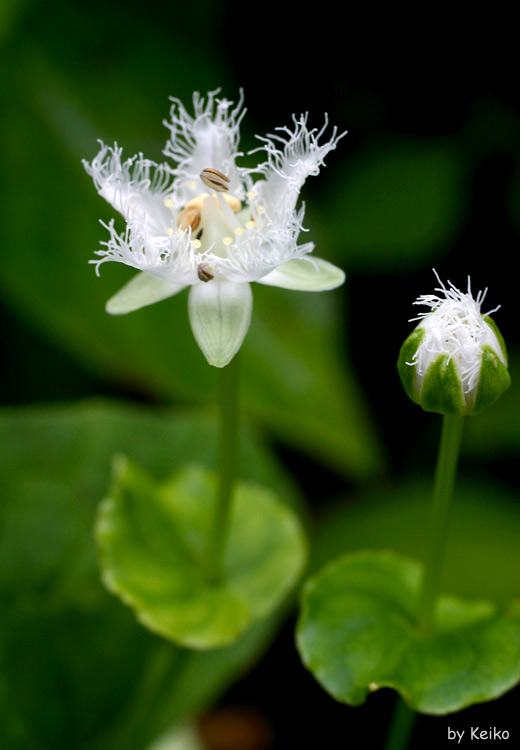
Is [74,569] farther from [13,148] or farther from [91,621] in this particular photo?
[13,148]

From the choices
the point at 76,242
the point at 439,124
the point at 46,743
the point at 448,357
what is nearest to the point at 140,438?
the point at 46,743

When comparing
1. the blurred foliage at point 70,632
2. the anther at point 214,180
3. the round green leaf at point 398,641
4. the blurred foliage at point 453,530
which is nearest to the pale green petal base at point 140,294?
the anther at point 214,180

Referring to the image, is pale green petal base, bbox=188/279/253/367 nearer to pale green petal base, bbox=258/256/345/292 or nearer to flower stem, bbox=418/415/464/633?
pale green petal base, bbox=258/256/345/292

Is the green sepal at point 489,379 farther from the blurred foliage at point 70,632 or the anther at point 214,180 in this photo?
the blurred foliage at point 70,632

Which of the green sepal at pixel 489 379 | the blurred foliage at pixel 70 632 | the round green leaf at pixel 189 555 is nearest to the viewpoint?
the green sepal at pixel 489 379

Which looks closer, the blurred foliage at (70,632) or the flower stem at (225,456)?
the flower stem at (225,456)

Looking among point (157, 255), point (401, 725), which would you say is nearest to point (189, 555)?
point (401, 725)
